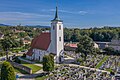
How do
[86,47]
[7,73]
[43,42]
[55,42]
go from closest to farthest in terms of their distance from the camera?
[7,73], [86,47], [55,42], [43,42]

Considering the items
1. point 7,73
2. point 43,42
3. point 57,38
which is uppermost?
point 57,38

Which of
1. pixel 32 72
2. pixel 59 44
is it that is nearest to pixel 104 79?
pixel 32 72

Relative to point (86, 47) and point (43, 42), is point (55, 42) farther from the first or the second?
point (86, 47)

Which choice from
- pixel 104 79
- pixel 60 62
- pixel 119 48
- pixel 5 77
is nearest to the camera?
pixel 5 77

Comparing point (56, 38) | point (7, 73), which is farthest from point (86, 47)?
point (7, 73)

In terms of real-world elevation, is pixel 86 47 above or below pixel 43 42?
below

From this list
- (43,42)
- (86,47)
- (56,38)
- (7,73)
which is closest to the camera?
(7,73)

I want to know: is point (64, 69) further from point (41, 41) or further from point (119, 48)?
point (119, 48)

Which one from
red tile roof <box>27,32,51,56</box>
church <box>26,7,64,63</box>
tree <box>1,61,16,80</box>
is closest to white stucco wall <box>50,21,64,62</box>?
church <box>26,7,64,63</box>
